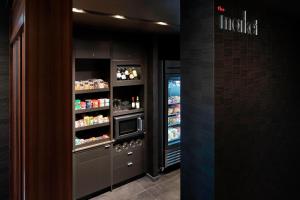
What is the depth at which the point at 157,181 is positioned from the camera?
3.87 meters

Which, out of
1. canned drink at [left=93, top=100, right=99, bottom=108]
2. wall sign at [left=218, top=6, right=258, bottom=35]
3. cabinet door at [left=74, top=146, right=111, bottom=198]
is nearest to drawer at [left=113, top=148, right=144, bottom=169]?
cabinet door at [left=74, top=146, right=111, bottom=198]

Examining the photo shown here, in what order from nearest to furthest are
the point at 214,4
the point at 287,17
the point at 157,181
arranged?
the point at 214,4
the point at 287,17
the point at 157,181

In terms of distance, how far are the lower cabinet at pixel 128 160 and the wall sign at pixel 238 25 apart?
238 centimetres

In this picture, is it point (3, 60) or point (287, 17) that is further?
point (287, 17)

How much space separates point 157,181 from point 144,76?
165cm

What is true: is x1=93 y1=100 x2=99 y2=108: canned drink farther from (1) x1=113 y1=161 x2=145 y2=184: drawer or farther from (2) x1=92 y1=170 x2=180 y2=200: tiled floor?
(2) x1=92 y1=170 x2=180 y2=200: tiled floor

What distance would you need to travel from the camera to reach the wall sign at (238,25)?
1746 mm

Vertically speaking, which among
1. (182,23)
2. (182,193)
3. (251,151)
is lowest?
(182,193)

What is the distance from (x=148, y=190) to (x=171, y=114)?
1.27m

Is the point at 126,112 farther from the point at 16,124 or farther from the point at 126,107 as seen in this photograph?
the point at 16,124

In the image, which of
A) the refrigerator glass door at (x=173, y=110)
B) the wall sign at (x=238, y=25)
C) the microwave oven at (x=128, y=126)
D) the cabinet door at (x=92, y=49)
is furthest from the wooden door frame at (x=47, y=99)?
A: the refrigerator glass door at (x=173, y=110)

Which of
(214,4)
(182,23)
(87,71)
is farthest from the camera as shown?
(87,71)

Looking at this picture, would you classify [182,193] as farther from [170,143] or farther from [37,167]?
[170,143]

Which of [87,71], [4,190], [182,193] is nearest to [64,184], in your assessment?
[4,190]
